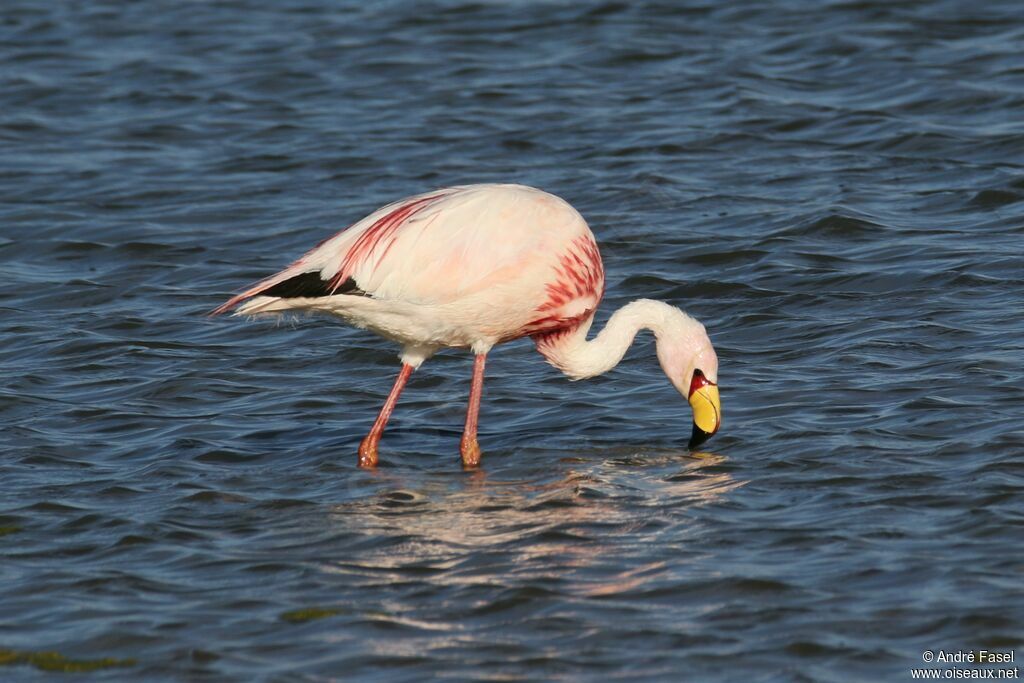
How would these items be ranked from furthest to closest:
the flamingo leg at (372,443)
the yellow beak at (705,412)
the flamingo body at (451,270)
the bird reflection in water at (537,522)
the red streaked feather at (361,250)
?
the flamingo leg at (372,443), the yellow beak at (705,412), the flamingo body at (451,270), the red streaked feather at (361,250), the bird reflection in water at (537,522)

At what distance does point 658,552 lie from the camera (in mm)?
6801

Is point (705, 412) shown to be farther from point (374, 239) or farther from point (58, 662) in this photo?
point (58, 662)

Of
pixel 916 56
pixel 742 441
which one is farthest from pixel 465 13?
pixel 742 441

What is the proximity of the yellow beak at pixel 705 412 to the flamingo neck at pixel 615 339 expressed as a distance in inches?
11.1

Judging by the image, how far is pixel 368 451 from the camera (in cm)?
848

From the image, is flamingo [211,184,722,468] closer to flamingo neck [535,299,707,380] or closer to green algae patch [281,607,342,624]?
flamingo neck [535,299,707,380]

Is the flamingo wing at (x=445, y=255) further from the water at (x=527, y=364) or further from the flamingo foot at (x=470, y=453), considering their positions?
the water at (x=527, y=364)

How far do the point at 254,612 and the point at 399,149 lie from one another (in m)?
8.83

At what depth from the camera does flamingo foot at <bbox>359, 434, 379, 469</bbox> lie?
847 centimetres

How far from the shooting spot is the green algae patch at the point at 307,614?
623 cm

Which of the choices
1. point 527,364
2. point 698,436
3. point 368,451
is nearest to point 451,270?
point 368,451

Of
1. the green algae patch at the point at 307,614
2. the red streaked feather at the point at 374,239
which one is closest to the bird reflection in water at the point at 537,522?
the green algae patch at the point at 307,614

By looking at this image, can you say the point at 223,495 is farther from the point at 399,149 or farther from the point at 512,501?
the point at 399,149

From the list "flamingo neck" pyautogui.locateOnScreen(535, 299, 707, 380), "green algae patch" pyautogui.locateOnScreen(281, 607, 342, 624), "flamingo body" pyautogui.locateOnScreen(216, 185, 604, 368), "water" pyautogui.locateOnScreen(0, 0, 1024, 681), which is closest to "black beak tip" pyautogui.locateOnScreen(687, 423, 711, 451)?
"water" pyautogui.locateOnScreen(0, 0, 1024, 681)
